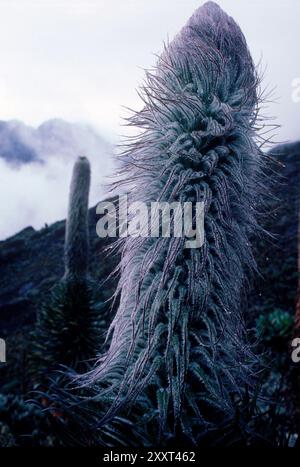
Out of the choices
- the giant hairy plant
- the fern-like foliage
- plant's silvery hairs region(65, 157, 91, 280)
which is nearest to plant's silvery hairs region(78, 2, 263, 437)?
the fern-like foliage

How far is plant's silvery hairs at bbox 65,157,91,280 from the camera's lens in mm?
3957

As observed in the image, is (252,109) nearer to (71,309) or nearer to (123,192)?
(123,192)

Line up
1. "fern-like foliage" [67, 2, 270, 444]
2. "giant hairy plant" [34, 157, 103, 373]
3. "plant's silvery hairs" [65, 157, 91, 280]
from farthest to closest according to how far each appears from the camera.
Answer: "plant's silvery hairs" [65, 157, 91, 280] → "giant hairy plant" [34, 157, 103, 373] → "fern-like foliage" [67, 2, 270, 444]

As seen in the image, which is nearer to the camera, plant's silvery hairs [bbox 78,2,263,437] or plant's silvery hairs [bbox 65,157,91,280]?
plant's silvery hairs [bbox 78,2,263,437]

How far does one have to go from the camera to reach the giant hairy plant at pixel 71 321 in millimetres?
3463

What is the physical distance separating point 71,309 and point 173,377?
8.14 feet

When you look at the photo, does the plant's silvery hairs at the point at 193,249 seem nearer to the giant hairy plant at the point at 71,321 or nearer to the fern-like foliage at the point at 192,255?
the fern-like foliage at the point at 192,255

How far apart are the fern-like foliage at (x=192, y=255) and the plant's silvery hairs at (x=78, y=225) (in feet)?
8.51

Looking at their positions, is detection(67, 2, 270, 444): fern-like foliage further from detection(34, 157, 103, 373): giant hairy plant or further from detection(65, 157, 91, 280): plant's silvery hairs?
detection(65, 157, 91, 280): plant's silvery hairs

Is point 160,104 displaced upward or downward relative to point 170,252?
upward

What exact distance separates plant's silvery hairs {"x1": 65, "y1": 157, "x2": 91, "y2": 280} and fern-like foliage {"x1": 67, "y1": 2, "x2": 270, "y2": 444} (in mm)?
2593

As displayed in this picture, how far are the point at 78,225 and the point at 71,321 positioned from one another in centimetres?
93

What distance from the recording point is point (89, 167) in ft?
14.2
